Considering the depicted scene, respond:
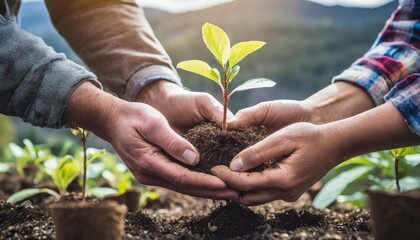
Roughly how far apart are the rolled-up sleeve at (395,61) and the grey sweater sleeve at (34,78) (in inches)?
52.0

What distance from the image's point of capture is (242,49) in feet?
4.97

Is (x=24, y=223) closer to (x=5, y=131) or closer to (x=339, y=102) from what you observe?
(x=339, y=102)

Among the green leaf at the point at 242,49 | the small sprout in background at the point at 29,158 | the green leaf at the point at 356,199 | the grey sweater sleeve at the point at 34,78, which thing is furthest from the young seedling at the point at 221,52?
the small sprout in background at the point at 29,158

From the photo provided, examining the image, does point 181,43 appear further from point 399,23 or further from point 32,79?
point 32,79

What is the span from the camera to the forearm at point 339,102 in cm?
201

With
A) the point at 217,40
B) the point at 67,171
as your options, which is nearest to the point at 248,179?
the point at 217,40

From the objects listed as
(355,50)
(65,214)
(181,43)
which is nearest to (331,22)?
(355,50)

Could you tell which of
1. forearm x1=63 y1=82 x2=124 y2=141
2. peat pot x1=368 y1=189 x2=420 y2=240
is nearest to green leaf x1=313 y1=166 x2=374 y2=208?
peat pot x1=368 y1=189 x2=420 y2=240

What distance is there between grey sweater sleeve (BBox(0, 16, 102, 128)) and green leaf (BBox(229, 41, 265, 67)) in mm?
550

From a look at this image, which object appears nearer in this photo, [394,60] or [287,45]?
[394,60]

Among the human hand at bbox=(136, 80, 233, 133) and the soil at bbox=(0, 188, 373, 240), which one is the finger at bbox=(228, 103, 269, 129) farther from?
the soil at bbox=(0, 188, 373, 240)

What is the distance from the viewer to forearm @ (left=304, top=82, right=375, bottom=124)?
2.01 meters

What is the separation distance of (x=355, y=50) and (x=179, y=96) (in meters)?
3.54

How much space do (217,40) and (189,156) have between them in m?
0.44
